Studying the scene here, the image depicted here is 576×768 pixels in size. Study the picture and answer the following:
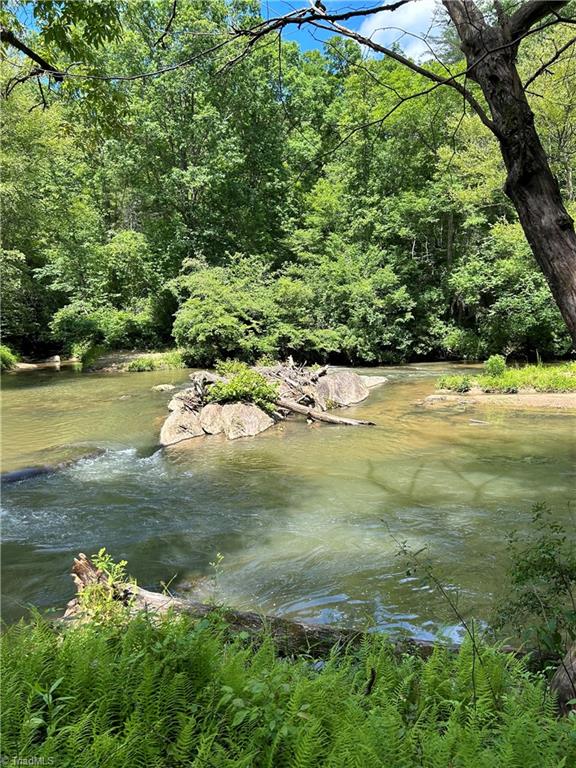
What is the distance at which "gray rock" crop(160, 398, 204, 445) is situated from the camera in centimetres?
1182

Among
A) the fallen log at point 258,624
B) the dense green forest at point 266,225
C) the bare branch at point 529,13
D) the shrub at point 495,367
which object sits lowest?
the fallen log at point 258,624

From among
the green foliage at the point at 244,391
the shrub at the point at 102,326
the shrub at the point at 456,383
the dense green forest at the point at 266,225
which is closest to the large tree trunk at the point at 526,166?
the green foliage at the point at 244,391

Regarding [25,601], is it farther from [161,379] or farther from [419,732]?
[161,379]

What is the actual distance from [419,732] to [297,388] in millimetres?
13101

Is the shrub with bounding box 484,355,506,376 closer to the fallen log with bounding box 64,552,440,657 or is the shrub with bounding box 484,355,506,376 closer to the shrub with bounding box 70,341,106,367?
the fallen log with bounding box 64,552,440,657

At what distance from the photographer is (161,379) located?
2188 cm

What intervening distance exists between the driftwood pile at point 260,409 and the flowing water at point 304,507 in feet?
1.73

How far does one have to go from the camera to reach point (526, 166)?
Answer: 8.65 ft

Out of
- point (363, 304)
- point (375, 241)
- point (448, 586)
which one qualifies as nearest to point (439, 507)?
point (448, 586)

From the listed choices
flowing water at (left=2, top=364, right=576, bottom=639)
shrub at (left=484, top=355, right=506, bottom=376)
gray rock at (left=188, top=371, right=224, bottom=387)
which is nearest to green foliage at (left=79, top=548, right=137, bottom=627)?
flowing water at (left=2, top=364, right=576, bottom=639)

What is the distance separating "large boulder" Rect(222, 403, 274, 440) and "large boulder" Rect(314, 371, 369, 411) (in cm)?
236

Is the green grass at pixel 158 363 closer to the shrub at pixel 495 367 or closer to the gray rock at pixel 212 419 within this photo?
the gray rock at pixel 212 419

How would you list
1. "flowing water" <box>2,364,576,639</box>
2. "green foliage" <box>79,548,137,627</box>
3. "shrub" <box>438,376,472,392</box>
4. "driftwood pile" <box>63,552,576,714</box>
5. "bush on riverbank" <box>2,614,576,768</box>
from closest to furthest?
"bush on riverbank" <box>2,614,576,768</box>, "driftwood pile" <box>63,552,576,714</box>, "green foliage" <box>79,548,137,627</box>, "flowing water" <box>2,364,576,639</box>, "shrub" <box>438,376,472,392</box>

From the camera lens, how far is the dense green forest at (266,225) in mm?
22875
